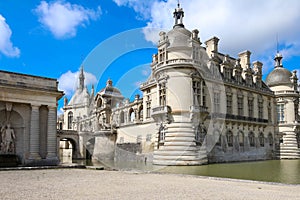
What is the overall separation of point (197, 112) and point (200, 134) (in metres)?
2.29

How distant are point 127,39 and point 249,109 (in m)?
21.7

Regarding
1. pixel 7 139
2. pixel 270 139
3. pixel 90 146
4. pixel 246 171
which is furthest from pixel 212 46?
pixel 90 146

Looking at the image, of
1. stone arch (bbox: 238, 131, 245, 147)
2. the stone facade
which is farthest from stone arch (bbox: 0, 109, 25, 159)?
stone arch (bbox: 238, 131, 245, 147)

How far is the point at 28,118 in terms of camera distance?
73.0ft

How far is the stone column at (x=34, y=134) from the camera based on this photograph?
2193 cm

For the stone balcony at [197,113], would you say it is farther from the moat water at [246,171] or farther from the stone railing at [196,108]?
the moat water at [246,171]

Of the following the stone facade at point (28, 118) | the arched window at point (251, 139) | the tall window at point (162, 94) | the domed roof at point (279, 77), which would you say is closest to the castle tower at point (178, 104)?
the tall window at point (162, 94)

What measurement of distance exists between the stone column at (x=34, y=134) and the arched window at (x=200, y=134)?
45.6 feet

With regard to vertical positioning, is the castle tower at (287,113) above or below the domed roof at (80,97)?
below

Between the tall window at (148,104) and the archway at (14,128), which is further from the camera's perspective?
the tall window at (148,104)

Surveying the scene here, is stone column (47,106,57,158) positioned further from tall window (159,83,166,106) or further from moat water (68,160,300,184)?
tall window (159,83,166,106)

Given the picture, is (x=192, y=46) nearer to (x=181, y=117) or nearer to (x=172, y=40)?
(x=172, y=40)

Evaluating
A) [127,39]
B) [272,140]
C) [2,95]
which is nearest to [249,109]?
[272,140]

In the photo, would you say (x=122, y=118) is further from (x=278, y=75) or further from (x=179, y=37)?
(x=278, y=75)
